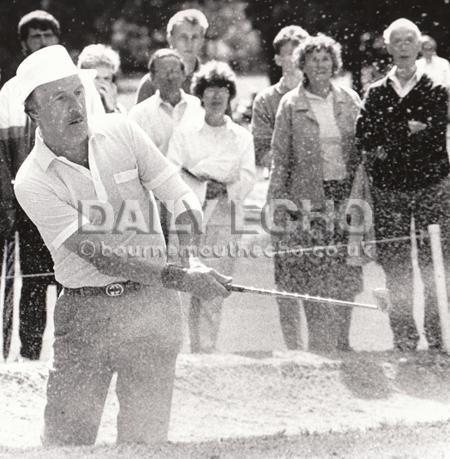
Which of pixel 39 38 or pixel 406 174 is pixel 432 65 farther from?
pixel 39 38

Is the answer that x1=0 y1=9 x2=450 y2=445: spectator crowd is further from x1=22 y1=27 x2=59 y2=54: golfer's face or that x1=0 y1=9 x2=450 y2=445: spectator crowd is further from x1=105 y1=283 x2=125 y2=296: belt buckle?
x1=105 y1=283 x2=125 y2=296: belt buckle

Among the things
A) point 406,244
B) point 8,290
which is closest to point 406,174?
point 406,244

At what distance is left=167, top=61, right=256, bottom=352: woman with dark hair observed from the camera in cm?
711

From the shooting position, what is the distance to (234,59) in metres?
26.2

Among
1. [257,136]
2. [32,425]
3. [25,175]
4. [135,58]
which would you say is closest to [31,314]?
[32,425]

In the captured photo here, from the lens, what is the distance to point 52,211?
452 cm

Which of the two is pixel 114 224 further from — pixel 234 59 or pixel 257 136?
pixel 234 59

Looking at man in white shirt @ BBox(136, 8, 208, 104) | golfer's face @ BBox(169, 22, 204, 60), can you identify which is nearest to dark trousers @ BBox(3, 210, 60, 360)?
man in white shirt @ BBox(136, 8, 208, 104)

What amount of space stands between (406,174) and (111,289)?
3058 mm

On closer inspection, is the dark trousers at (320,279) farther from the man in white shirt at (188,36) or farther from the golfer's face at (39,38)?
the golfer's face at (39,38)

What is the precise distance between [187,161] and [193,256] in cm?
243

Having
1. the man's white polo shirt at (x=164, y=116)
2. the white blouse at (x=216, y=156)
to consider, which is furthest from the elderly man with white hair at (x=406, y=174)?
the man's white polo shirt at (x=164, y=116)

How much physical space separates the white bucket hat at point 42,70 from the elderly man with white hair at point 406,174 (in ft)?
10.0

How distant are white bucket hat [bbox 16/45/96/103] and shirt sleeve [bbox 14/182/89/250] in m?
0.40
